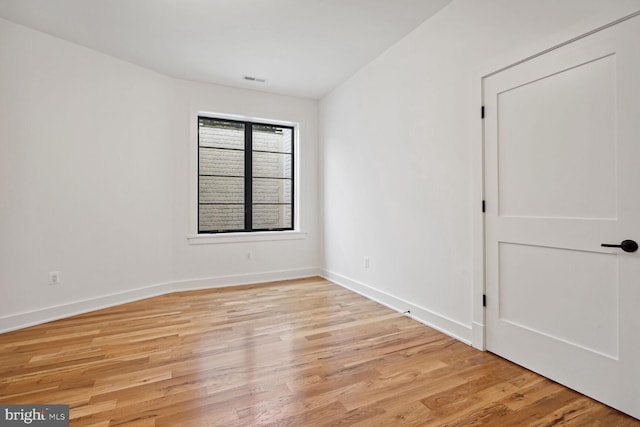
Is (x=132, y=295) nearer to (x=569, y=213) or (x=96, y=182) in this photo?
(x=96, y=182)

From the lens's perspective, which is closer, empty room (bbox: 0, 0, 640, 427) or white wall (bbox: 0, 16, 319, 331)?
empty room (bbox: 0, 0, 640, 427)

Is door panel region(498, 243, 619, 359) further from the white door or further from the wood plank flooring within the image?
the wood plank flooring

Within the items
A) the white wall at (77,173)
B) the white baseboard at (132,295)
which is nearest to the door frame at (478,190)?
the white baseboard at (132,295)

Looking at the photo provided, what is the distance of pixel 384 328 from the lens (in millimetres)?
2945

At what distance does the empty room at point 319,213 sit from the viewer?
180cm

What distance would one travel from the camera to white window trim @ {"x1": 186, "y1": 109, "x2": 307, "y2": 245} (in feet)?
14.4

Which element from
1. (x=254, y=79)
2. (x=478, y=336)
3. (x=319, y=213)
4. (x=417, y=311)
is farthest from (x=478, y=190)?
(x=254, y=79)

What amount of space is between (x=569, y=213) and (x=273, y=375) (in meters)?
2.13

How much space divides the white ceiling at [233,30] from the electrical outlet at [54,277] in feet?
7.82

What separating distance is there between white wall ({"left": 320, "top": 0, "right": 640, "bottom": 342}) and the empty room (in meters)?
0.02

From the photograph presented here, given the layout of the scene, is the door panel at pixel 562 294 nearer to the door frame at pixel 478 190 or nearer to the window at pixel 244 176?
the door frame at pixel 478 190

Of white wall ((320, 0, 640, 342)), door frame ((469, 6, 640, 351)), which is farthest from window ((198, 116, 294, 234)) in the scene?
door frame ((469, 6, 640, 351))

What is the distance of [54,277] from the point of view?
10.7 feet

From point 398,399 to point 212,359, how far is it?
52.7 inches
